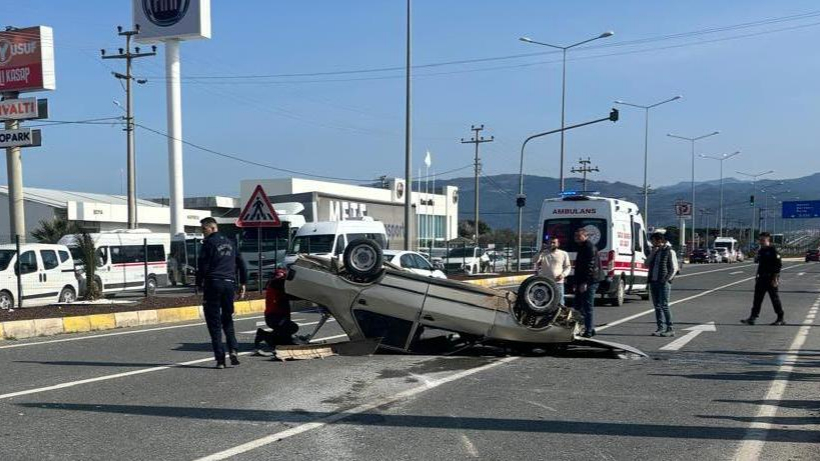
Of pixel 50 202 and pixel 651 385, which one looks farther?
pixel 50 202

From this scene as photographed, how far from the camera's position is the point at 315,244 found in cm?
→ 2492

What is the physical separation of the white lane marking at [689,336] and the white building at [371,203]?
2769 cm

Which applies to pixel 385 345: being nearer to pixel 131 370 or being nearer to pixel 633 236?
pixel 131 370

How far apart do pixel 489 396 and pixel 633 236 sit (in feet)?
41.4

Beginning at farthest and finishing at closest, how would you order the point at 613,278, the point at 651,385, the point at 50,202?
the point at 50,202
the point at 613,278
the point at 651,385

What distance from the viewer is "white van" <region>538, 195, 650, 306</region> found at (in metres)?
17.7

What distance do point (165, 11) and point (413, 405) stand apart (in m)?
33.0

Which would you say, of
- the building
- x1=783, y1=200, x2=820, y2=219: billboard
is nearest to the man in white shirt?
the building

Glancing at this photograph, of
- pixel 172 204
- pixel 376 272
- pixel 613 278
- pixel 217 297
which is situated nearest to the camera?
pixel 217 297

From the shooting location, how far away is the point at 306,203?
49312mm

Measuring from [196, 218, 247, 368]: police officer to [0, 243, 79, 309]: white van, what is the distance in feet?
33.0

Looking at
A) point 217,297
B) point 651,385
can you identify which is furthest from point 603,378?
point 217,297

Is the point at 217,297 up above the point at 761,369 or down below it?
above

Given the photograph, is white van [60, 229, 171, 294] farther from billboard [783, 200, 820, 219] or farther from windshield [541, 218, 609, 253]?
billboard [783, 200, 820, 219]
